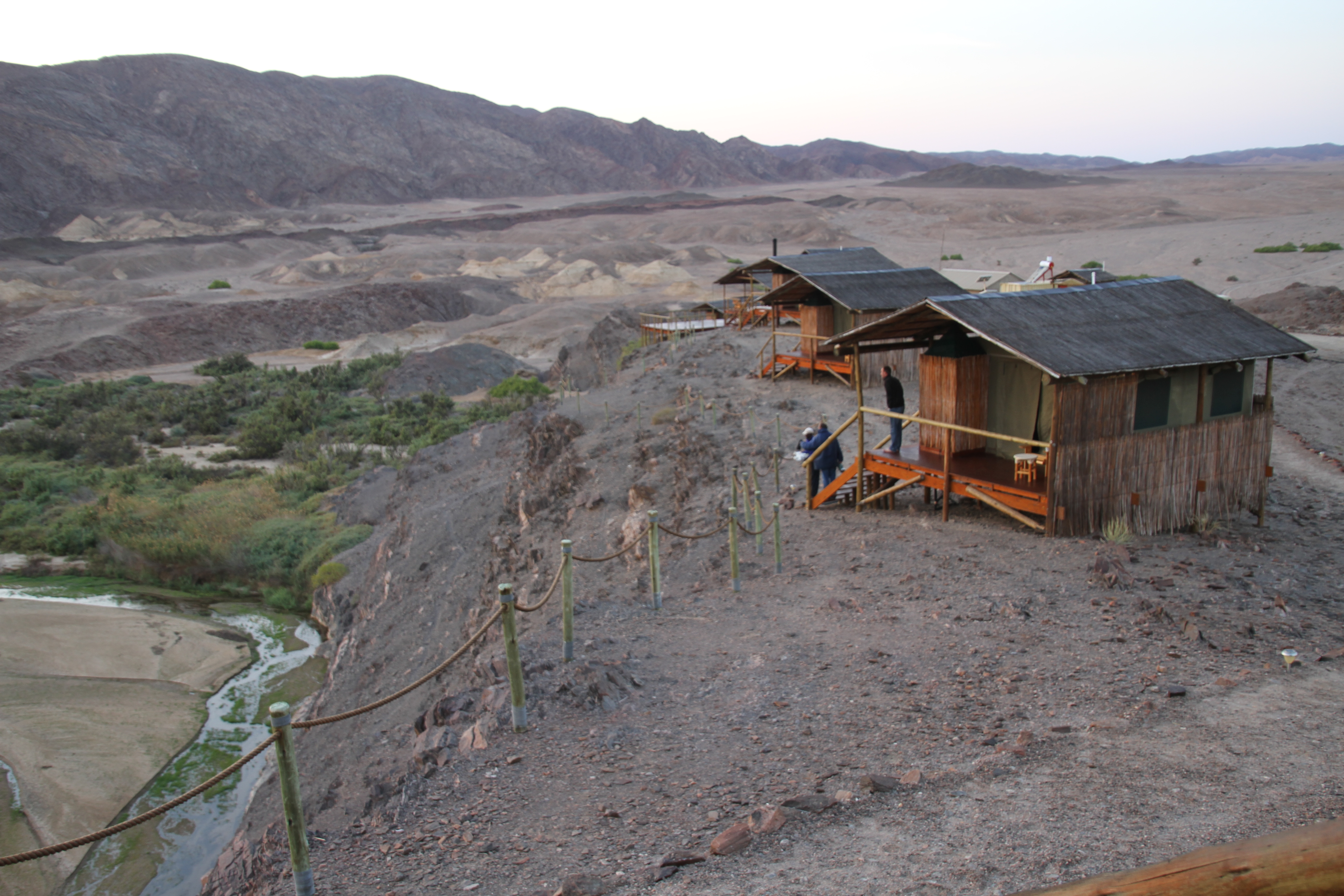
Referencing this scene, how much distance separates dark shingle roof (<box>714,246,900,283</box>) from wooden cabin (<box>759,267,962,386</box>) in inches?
46.0

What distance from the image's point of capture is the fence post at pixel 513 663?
→ 7.04m

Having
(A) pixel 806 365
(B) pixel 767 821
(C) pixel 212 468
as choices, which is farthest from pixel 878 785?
(C) pixel 212 468

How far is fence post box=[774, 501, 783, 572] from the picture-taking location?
12.1 meters

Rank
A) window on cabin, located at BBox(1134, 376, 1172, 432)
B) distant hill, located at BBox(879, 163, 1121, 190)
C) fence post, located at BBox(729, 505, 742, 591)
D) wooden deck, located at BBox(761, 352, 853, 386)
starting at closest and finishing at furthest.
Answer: fence post, located at BBox(729, 505, 742, 591), window on cabin, located at BBox(1134, 376, 1172, 432), wooden deck, located at BBox(761, 352, 853, 386), distant hill, located at BBox(879, 163, 1121, 190)

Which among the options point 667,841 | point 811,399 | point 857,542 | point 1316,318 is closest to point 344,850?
point 667,841

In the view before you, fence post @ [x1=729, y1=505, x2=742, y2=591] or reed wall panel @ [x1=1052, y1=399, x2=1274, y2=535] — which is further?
reed wall panel @ [x1=1052, y1=399, x2=1274, y2=535]

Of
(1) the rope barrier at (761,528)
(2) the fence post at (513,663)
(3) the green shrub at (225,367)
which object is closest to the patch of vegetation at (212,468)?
(3) the green shrub at (225,367)

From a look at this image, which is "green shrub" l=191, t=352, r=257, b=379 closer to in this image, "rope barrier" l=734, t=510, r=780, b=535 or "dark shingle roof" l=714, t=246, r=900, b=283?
"dark shingle roof" l=714, t=246, r=900, b=283

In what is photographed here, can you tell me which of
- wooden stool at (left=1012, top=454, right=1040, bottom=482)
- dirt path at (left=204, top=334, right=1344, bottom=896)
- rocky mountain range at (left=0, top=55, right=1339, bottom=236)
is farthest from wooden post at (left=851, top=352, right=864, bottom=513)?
rocky mountain range at (left=0, top=55, right=1339, bottom=236)

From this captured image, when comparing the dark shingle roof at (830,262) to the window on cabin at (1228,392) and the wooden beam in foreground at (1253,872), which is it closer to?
the window on cabin at (1228,392)

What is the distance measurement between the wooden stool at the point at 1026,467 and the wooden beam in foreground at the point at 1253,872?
31.1 feet

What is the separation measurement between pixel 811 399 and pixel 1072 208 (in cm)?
9264

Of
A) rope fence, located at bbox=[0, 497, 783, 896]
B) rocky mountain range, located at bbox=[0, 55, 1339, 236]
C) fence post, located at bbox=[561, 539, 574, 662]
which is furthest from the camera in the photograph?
rocky mountain range, located at bbox=[0, 55, 1339, 236]

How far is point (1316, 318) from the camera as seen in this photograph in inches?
1319
